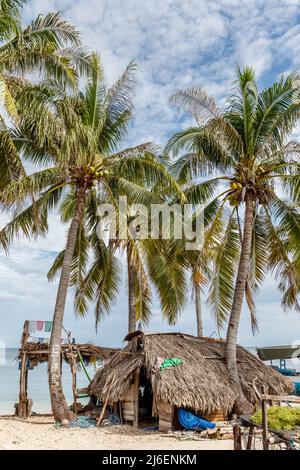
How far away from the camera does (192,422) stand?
1228 centimetres

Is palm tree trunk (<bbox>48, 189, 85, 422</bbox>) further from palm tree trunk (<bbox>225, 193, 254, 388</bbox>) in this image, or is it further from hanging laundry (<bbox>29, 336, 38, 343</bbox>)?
palm tree trunk (<bbox>225, 193, 254, 388</bbox>)

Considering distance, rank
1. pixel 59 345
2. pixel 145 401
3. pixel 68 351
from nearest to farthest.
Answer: pixel 59 345
pixel 145 401
pixel 68 351

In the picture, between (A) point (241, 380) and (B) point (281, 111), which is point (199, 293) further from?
(B) point (281, 111)

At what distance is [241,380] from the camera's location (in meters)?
13.9

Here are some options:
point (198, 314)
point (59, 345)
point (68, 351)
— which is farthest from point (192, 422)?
point (198, 314)

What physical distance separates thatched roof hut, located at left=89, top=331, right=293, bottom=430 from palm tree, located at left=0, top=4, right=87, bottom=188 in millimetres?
6038

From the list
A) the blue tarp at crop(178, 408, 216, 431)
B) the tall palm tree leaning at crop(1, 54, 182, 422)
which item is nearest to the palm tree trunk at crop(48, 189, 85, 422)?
the tall palm tree leaning at crop(1, 54, 182, 422)

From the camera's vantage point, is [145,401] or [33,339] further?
[33,339]

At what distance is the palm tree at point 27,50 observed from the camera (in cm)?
1099

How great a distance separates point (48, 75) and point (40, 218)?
14.7 ft

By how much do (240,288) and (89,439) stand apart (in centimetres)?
586

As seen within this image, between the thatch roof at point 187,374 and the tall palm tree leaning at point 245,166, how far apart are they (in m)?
0.58

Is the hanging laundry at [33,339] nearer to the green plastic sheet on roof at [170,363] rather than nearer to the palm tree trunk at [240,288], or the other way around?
the green plastic sheet on roof at [170,363]

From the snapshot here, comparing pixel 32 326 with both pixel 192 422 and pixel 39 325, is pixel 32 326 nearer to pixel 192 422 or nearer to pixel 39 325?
pixel 39 325
